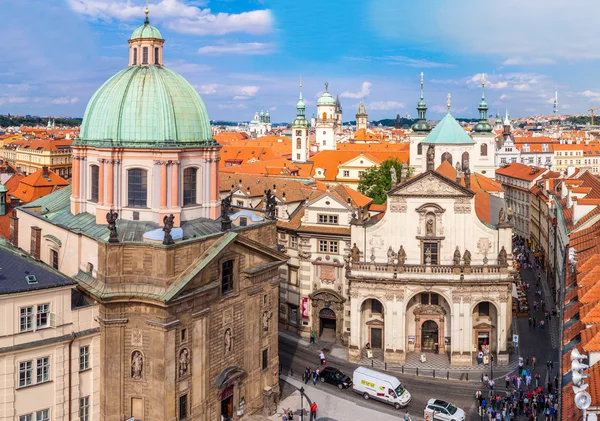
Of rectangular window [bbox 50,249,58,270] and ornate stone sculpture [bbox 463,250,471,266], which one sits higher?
rectangular window [bbox 50,249,58,270]

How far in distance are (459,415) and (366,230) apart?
19.7 metres

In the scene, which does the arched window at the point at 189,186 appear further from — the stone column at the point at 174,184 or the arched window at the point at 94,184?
the arched window at the point at 94,184

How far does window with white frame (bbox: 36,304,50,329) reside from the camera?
38.4 m

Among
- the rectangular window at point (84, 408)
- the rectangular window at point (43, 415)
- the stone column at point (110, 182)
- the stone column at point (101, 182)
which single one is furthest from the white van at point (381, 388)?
the rectangular window at point (43, 415)

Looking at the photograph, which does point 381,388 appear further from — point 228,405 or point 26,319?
point 26,319

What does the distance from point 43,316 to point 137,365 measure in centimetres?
635

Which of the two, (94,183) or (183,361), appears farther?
(94,183)

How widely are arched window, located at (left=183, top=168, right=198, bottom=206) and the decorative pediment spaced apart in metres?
20.3

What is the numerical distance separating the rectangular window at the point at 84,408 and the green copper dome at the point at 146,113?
16.3 metres

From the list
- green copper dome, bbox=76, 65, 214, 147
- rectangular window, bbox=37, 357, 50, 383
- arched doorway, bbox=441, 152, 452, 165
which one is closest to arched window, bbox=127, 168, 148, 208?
green copper dome, bbox=76, 65, 214, 147

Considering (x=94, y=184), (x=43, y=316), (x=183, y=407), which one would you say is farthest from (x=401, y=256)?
(x=43, y=316)

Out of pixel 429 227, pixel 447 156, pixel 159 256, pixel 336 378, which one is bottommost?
pixel 336 378

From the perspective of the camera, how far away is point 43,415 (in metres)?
38.9

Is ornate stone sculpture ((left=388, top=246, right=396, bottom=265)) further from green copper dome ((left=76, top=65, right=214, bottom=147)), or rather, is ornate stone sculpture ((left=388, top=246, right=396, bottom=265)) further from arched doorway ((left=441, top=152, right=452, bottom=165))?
arched doorway ((left=441, top=152, right=452, bottom=165))
